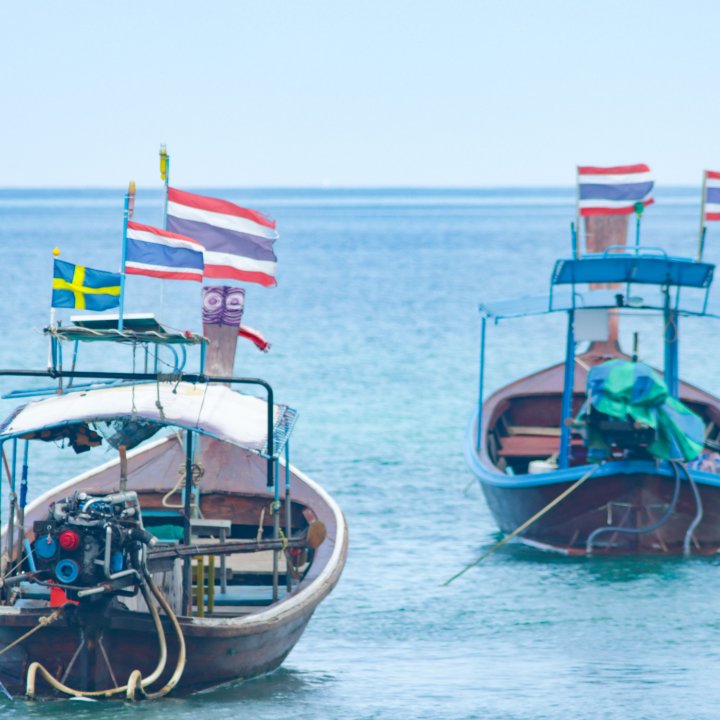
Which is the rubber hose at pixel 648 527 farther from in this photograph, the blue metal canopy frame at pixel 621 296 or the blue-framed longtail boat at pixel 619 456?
the blue metal canopy frame at pixel 621 296

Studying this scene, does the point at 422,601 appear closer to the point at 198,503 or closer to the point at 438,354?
the point at 198,503

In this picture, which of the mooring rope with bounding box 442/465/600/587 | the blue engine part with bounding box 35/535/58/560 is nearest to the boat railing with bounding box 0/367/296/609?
the blue engine part with bounding box 35/535/58/560

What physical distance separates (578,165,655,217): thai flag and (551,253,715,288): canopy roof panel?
3.23ft

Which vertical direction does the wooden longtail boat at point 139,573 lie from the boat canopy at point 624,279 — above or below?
below

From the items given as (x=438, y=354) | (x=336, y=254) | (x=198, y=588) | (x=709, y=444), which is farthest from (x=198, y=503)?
(x=336, y=254)

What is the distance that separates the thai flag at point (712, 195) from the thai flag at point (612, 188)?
2.47 ft

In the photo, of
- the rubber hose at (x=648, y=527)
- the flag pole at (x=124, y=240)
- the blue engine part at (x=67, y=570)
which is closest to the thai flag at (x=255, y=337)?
the flag pole at (x=124, y=240)

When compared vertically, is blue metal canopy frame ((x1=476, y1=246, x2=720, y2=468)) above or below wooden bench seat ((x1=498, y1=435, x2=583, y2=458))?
above

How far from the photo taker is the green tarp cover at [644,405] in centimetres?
1938

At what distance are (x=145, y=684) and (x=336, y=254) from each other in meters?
99.2

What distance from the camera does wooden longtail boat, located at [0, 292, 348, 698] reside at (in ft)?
43.1

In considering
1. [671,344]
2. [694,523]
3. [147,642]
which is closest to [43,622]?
[147,642]

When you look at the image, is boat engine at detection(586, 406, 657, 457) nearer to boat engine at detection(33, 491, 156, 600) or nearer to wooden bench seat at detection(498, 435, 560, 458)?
wooden bench seat at detection(498, 435, 560, 458)

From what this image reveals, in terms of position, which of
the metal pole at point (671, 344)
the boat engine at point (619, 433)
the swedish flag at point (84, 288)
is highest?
the swedish flag at point (84, 288)
